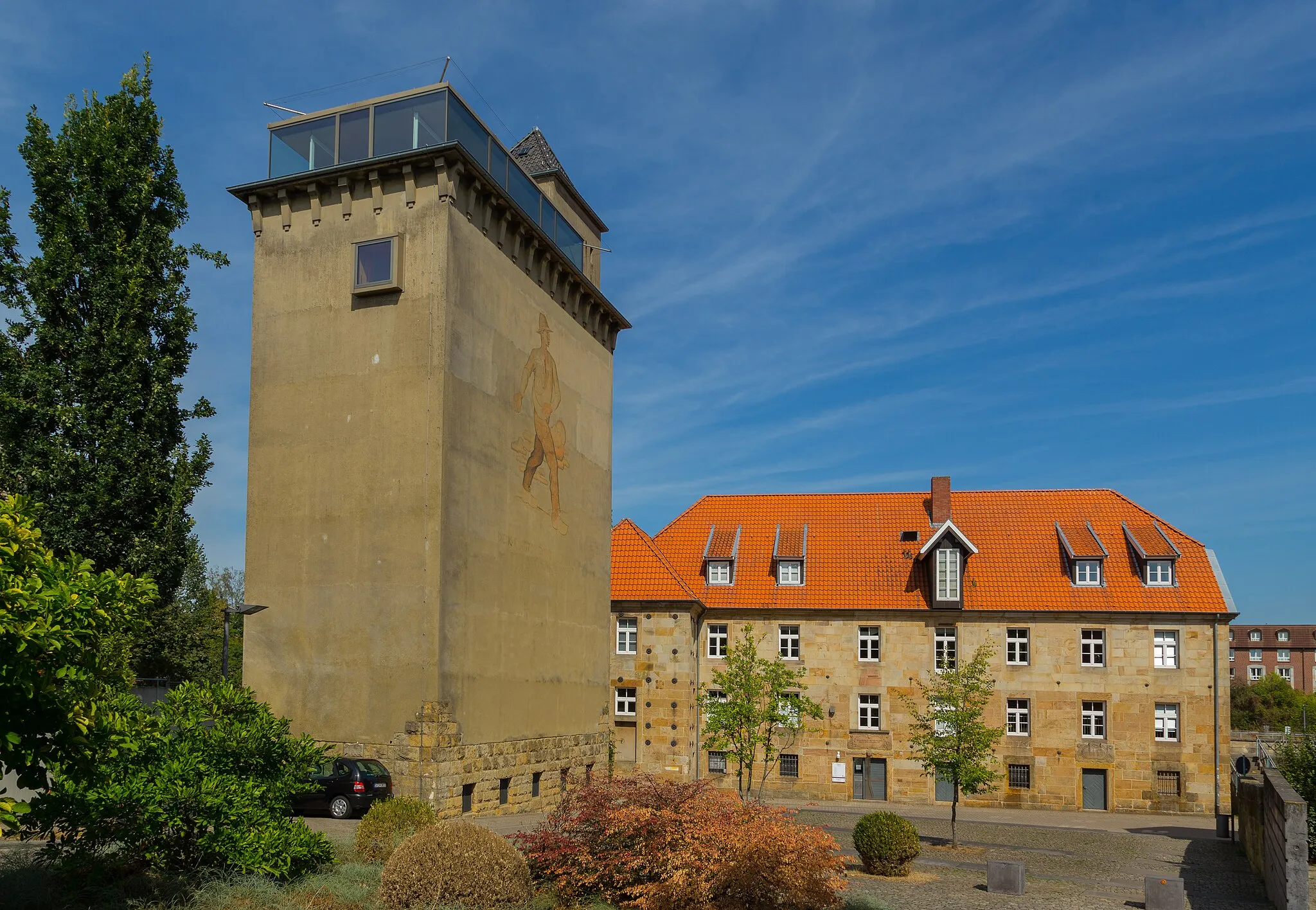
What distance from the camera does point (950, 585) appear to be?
133ft

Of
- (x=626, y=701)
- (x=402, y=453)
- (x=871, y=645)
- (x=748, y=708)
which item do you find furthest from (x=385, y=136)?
(x=871, y=645)

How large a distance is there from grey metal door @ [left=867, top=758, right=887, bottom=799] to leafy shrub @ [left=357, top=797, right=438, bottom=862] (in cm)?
2620

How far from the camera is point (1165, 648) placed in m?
39.1

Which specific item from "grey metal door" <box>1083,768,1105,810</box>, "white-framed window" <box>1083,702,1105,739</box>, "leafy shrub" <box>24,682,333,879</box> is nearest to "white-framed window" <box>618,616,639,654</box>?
"white-framed window" <box>1083,702,1105,739</box>

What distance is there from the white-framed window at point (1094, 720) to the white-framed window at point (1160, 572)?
16.7 feet

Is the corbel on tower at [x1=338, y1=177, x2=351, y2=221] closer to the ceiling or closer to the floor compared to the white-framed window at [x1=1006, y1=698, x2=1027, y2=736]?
closer to the ceiling

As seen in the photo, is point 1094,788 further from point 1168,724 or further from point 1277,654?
point 1277,654

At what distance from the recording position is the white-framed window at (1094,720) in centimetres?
3909

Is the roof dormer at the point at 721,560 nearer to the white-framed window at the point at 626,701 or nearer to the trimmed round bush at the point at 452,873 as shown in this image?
the white-framed window at the point at 626,701

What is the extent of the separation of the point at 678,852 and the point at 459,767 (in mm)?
9930

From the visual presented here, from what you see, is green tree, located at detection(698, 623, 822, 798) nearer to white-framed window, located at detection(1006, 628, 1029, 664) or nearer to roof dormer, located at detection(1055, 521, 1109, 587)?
white-framed window, located at detection(1006, 628, 1029, 664)

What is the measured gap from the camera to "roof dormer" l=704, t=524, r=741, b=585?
4366 cm

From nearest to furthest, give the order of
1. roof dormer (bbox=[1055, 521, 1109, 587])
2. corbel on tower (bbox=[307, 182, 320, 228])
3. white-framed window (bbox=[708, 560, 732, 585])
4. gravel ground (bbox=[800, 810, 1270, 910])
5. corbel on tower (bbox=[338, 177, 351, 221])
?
gravel ground (bbox=[800, 810, 1270, 910]) → corbel on tower (bbox=[338, 177, 351, 221]) → corbel on tower (bbox=[307, 182, 320, 228]) → roof dormer (bbox=[1055, 521, 1109, 587]) → white-framed window (bbox=[708, 560, 732, 585])

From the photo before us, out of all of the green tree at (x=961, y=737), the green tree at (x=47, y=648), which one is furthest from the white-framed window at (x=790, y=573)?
the green tree at (x=47, y=648)
